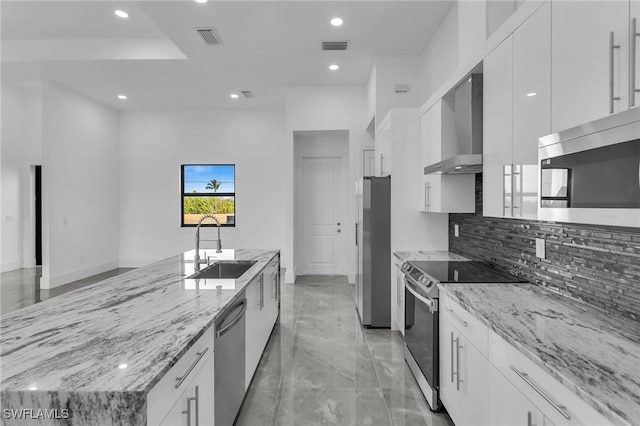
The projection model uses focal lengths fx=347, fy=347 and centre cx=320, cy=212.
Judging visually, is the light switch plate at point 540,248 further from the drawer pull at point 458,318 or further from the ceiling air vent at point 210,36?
the ceiling air vent at point 210,36

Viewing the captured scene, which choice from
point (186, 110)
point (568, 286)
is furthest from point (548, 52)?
point (186, 110)

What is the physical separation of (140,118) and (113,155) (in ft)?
3.17

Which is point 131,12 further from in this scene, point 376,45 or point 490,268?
point 490,268

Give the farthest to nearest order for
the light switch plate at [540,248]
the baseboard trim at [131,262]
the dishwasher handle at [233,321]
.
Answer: the baseboard trim at [131,262], the light switch plate at [540,248], the dishwasher handle at [233,321]

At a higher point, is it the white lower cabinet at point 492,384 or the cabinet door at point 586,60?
the cabinet door at point 586,60

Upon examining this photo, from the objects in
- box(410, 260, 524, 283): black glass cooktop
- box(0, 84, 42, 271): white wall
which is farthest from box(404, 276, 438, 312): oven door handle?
box(0, 84, 42, 271): white wall

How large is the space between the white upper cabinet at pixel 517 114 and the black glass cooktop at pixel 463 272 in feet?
1.48

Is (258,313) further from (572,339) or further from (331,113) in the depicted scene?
(331,113)

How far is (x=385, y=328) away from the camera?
386 cm

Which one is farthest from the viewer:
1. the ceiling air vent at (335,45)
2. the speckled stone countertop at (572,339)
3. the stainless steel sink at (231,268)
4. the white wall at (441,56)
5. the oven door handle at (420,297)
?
the ceiling air vent at (335,45)

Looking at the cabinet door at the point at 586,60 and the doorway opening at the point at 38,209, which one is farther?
the doorway opening at the point at 38,209

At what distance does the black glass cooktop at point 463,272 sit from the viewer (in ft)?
7.38

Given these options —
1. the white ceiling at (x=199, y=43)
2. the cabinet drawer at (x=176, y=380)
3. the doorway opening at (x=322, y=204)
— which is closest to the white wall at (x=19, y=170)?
the white ceiling at (x=199, y=43)

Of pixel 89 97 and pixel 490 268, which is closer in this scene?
pixel 490 268
